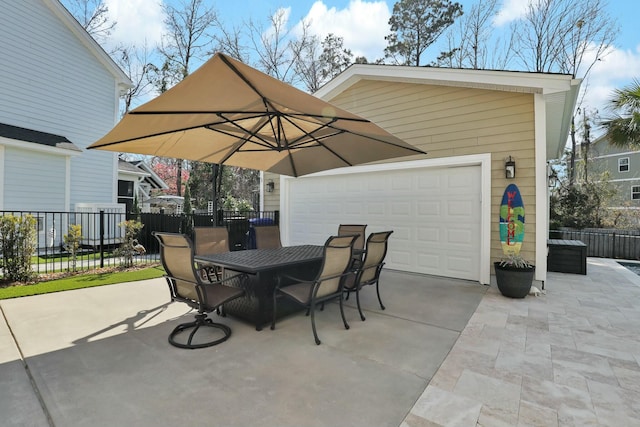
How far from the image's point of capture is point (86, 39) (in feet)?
31.3

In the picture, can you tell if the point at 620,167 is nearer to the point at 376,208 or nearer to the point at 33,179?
the point at 376,208

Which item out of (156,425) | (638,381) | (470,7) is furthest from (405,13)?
(156,425)

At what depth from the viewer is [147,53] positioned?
17.3 m

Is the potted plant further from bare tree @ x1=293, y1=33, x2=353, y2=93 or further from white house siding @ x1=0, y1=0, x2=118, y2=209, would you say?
bare tree @ x1=293, y1=33, x2=353, y2=93

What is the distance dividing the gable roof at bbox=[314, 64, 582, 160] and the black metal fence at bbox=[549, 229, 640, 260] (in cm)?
405

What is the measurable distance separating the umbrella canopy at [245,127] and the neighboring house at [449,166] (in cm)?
192

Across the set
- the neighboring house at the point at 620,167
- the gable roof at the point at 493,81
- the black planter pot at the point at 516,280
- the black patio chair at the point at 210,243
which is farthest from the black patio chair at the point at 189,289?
the neighboring house at the point at 620,167

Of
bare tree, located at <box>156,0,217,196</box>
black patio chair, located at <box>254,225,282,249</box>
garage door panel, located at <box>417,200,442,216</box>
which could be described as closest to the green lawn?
black patio chair, located at <box>254,225,282,249</box>

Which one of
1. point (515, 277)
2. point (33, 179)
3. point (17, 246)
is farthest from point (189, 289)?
point (33, 179)

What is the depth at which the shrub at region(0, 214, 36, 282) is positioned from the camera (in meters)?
5.02

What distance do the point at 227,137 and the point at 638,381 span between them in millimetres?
4760

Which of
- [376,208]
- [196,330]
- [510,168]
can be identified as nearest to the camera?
[196,330]

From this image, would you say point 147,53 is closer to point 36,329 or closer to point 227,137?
point 227,137

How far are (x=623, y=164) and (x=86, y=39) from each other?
27252 mm
